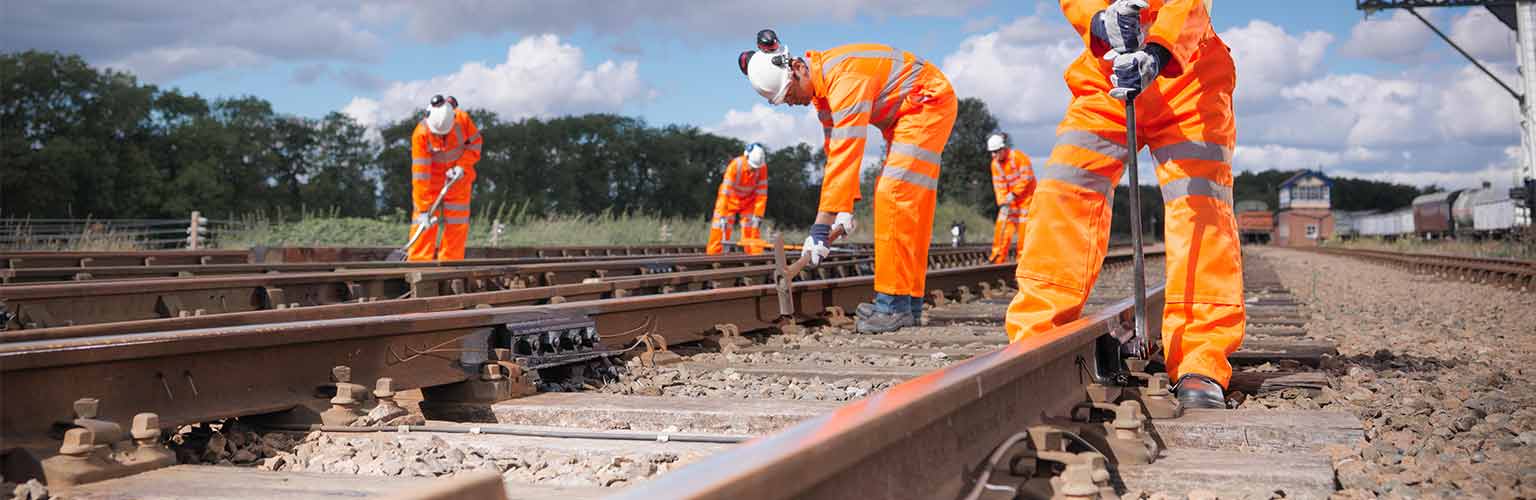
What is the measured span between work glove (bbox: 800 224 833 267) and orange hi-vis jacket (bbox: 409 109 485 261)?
7.08 metres

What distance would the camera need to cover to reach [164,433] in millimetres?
2570

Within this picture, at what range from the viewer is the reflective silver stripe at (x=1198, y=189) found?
3.60 meters

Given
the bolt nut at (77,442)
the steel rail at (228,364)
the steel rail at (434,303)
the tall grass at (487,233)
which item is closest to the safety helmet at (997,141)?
the tall grass at (487,233)

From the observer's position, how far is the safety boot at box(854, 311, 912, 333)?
18.9 feet

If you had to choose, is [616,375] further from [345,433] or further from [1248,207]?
[1248,207]

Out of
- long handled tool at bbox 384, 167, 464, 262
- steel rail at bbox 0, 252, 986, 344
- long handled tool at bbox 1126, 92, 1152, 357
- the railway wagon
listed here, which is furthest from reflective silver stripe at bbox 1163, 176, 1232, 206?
the railway wagon

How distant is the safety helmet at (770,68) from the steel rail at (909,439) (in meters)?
3.23

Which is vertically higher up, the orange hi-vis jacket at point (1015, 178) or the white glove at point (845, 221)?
the orange hi-vis jacket at point (1015, 178)

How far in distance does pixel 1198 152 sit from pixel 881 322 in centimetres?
241

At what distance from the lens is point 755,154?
16203 mm

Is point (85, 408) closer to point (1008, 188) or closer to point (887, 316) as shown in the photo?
point (887, 316)

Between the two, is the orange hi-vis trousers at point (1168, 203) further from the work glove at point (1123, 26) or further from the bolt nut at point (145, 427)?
the bolt nut at point (145, 427)

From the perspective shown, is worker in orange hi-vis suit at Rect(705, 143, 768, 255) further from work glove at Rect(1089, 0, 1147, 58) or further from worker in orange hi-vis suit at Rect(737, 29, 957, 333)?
work glove at Rect(1089, 0, 1147, 58)

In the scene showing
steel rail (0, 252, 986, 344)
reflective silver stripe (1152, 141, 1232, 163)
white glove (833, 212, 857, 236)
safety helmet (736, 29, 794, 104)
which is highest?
safety helmet (736, 29, 794, 104)
